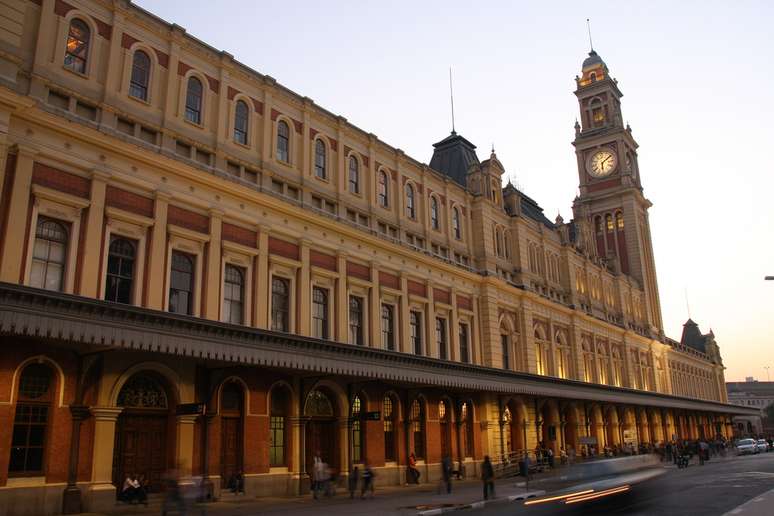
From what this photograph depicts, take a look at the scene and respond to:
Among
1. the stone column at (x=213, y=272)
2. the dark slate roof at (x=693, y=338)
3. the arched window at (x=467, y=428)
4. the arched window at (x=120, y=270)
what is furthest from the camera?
the dark slate roof at (x=693, y=338)

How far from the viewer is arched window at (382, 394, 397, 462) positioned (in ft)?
102

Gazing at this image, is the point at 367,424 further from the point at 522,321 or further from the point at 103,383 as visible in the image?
the point at 522,321

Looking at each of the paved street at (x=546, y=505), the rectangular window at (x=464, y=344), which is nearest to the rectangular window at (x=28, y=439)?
the paved street at (x=546, y=505)

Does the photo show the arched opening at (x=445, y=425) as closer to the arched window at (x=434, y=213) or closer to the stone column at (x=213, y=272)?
the arched window at (x=434, y=213)

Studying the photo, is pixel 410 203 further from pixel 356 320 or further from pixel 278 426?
pixel 278 426

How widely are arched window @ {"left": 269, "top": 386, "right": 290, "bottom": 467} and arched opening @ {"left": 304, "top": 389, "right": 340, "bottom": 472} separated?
1.06 m

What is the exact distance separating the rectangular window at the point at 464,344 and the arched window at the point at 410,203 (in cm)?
707

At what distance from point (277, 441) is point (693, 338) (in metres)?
100

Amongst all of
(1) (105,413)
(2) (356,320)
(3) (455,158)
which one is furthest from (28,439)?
(3) (455,158)

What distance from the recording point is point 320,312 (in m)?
29.0

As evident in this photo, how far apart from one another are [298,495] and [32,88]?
16.4 meters

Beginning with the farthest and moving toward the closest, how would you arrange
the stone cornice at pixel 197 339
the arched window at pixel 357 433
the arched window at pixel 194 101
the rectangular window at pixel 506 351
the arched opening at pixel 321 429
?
the rectangular window at pixel 506 351 → the arched window at pixel 357 433 → the arched opening at pixel 321 429 → the arched window at pixel 194 101 → the stone cornice at pixel 197 339

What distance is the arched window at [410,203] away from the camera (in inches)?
1423

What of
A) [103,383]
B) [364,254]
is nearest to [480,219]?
[364,254]
